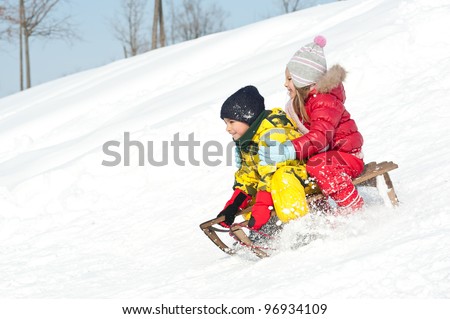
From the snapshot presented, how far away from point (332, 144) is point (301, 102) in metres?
0.36

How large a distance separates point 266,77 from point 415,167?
13.7 feet

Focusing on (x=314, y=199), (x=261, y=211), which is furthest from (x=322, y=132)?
(x=261, y=211)

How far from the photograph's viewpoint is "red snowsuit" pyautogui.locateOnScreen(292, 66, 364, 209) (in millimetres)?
4480

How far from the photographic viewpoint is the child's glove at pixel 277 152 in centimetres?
443

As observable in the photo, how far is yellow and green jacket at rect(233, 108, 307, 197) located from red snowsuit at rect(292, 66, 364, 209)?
0.40 ft

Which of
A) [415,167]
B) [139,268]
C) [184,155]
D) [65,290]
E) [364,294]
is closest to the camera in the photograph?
[364,294]

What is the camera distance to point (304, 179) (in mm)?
4555

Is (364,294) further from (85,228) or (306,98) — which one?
(85,228)

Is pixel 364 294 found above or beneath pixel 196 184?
beneath

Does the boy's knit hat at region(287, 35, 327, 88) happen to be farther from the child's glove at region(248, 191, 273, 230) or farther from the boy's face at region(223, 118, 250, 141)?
the child's glove at region(248, 191, 273, 230)

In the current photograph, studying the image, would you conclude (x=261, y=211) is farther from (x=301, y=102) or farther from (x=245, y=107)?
(x=301, y=102)

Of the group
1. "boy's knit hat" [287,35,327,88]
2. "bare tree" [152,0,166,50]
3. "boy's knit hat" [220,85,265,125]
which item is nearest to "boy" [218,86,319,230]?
"boy's knit hat" [220,85,265,125]

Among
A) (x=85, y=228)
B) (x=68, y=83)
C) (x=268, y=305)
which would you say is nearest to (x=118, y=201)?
(x=85, y=228)

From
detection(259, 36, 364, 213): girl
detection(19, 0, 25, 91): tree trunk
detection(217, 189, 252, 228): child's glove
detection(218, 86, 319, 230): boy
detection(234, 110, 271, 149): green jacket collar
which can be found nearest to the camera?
detection(218, 86, 319, 230): boy
